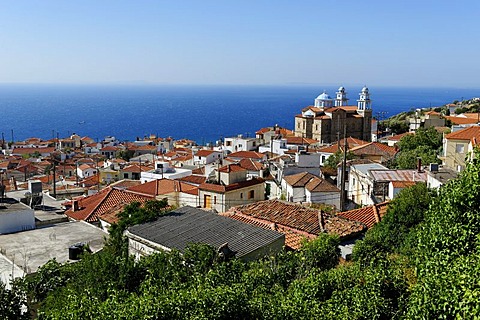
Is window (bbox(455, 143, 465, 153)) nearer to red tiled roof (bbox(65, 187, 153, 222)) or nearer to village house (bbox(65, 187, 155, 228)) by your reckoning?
village house (bbox(65, 187, 155, 228))

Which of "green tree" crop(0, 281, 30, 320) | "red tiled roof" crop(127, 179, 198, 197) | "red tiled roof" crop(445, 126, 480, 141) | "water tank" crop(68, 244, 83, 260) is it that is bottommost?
"red tiled roof" crop(127, 179, 198, 197)

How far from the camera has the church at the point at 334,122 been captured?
6819 cm

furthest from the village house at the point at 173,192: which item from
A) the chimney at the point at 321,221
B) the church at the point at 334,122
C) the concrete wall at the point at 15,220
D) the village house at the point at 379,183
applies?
the church at the point at 334,122

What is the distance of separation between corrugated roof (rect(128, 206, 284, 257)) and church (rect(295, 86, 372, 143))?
51083 millimetres

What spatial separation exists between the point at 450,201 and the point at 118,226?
12150 millimetres

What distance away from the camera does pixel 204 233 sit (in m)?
16.9

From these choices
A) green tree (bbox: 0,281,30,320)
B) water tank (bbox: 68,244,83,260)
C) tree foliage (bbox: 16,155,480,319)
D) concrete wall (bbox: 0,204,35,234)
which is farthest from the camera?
concrete wall (bbox: 0,204,35,234)

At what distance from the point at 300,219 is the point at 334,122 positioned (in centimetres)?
4902

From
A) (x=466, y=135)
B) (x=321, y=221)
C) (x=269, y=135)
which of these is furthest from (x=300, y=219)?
(x=269, y=135)

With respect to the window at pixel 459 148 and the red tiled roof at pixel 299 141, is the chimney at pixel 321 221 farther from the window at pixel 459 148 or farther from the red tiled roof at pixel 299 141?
the red tiled roof at pixel 299 141

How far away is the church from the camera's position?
68.2m

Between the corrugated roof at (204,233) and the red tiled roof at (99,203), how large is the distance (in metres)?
6.72

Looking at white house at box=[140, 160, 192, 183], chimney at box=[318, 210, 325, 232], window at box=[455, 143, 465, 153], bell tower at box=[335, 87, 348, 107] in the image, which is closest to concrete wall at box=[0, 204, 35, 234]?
chimney at box=[318, 210, 325, 232]

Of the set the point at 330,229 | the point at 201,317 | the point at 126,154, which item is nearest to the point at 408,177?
the point at 330,229
